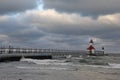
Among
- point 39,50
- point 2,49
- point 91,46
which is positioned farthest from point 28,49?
point 91,46

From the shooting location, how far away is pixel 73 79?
26.2 meters

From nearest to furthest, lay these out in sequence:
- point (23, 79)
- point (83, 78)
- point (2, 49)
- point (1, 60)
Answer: point (23, 79)
point (83, 78)
point (1, 60)
point (2, 49)

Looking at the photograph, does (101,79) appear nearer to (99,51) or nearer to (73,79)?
(73,79)

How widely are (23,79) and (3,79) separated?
153 centimetres

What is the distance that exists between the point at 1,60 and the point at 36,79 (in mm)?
35747

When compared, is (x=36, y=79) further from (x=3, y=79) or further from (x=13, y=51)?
(x=13, y=51)

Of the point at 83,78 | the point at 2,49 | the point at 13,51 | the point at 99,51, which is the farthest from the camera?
the point at 99,51

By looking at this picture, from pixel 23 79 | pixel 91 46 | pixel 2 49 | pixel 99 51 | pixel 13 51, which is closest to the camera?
pixel 23 79

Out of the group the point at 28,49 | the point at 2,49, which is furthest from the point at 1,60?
the point at 28,49

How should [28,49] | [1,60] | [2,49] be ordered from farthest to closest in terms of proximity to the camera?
[28,49], [2,49], [1,60]

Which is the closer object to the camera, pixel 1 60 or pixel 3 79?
pixel 3 79

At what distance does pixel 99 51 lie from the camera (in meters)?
132

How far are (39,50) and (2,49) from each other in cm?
2693

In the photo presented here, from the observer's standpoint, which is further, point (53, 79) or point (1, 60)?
point (1, 60)
